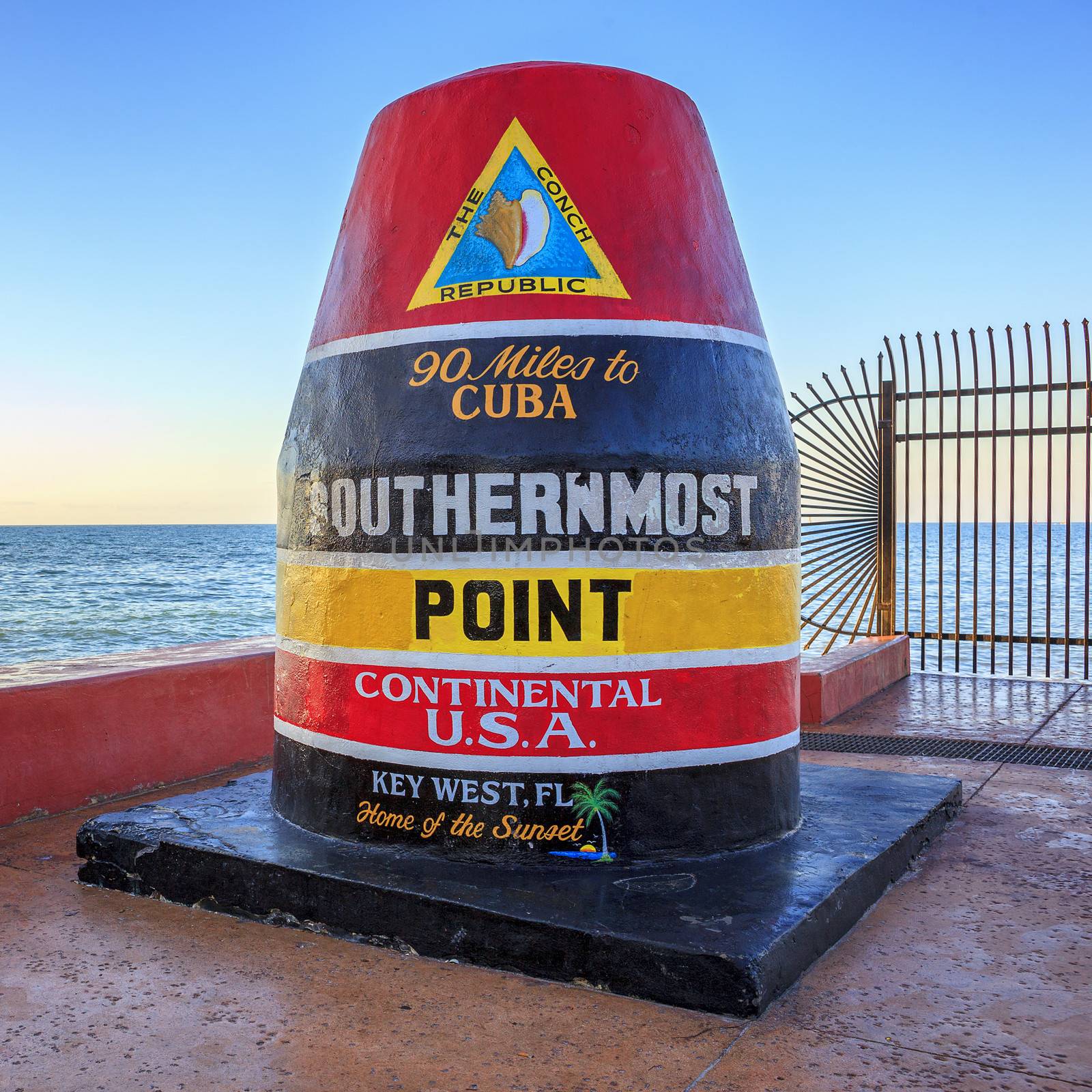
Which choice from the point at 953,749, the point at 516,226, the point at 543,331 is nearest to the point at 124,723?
the point at 543,331

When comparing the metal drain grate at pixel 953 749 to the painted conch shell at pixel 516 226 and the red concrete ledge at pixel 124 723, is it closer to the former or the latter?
the red concrete ledge at pixel 124 723

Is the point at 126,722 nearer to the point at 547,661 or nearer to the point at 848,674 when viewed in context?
the point at 547,661

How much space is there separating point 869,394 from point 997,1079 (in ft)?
26.1

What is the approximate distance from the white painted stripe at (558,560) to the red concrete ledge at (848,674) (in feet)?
12.2

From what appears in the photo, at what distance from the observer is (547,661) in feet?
12.1

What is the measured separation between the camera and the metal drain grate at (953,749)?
6.31 metres

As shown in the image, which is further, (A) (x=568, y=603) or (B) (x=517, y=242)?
(B) (x=517, y=242)

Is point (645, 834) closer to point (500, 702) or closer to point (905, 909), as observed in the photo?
point (500, 702)

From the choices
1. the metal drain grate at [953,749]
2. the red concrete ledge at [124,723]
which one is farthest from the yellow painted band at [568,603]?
the metal drain grate at [953,749]

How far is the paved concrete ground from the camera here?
2.61 meters

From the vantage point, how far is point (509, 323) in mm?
3801

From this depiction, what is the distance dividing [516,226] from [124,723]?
3212 millimetres

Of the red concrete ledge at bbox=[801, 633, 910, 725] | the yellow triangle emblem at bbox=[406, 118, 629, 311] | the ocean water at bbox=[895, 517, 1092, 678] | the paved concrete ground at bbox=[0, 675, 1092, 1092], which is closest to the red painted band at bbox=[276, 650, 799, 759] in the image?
the paved concrete ground at bbox=[0, 675, 1092, 1092]

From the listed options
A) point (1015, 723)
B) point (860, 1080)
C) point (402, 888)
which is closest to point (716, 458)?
point (402, 888)
